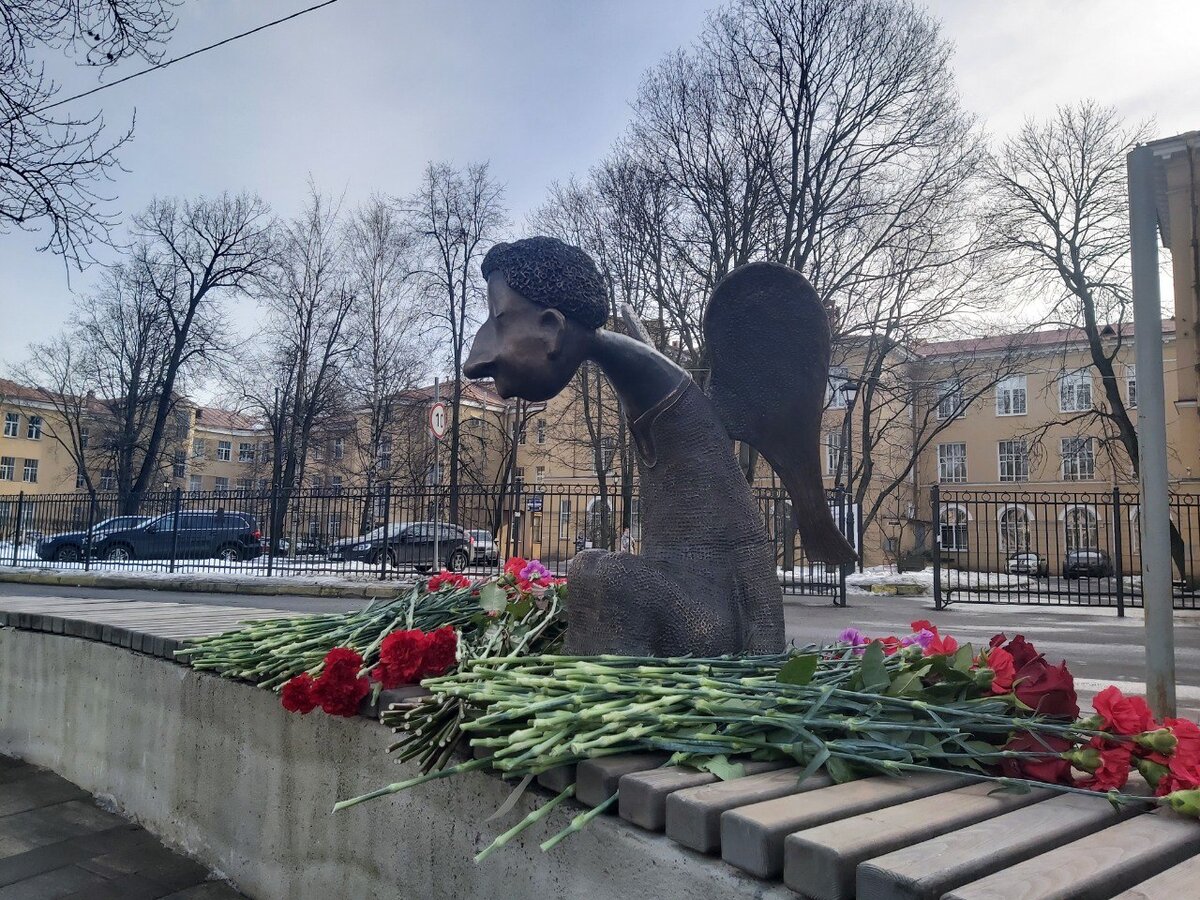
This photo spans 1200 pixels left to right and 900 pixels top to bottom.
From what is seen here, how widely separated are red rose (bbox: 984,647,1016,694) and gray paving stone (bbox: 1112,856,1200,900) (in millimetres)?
770

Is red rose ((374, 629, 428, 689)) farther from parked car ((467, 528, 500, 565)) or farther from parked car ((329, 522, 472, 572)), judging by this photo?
parked car ((329, 522, 472, 572))

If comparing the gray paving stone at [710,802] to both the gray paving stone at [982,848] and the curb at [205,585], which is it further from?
the curb at [205,585]

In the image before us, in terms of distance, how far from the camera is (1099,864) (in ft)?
4.86

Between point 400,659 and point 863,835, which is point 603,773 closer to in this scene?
point 863,835

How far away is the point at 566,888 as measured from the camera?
1995 mm

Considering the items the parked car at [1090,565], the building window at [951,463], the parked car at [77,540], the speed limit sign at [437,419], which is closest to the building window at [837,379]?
the parked car at [1090,565]

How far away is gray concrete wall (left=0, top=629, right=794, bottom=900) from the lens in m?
1.94

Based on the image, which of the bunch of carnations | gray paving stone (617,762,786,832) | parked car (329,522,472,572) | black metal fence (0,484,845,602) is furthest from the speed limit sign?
gray paving stone (617,762,786,832)

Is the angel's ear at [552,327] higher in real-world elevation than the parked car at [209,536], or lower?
higher

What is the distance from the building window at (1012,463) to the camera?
4131 cm

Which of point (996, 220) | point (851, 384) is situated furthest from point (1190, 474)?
point (851, 384)

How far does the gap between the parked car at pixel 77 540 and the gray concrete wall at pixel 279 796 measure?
1535 cm

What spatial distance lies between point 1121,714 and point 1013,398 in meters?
46.3

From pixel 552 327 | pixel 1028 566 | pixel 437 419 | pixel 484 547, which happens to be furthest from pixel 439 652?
pixel 1028 566
